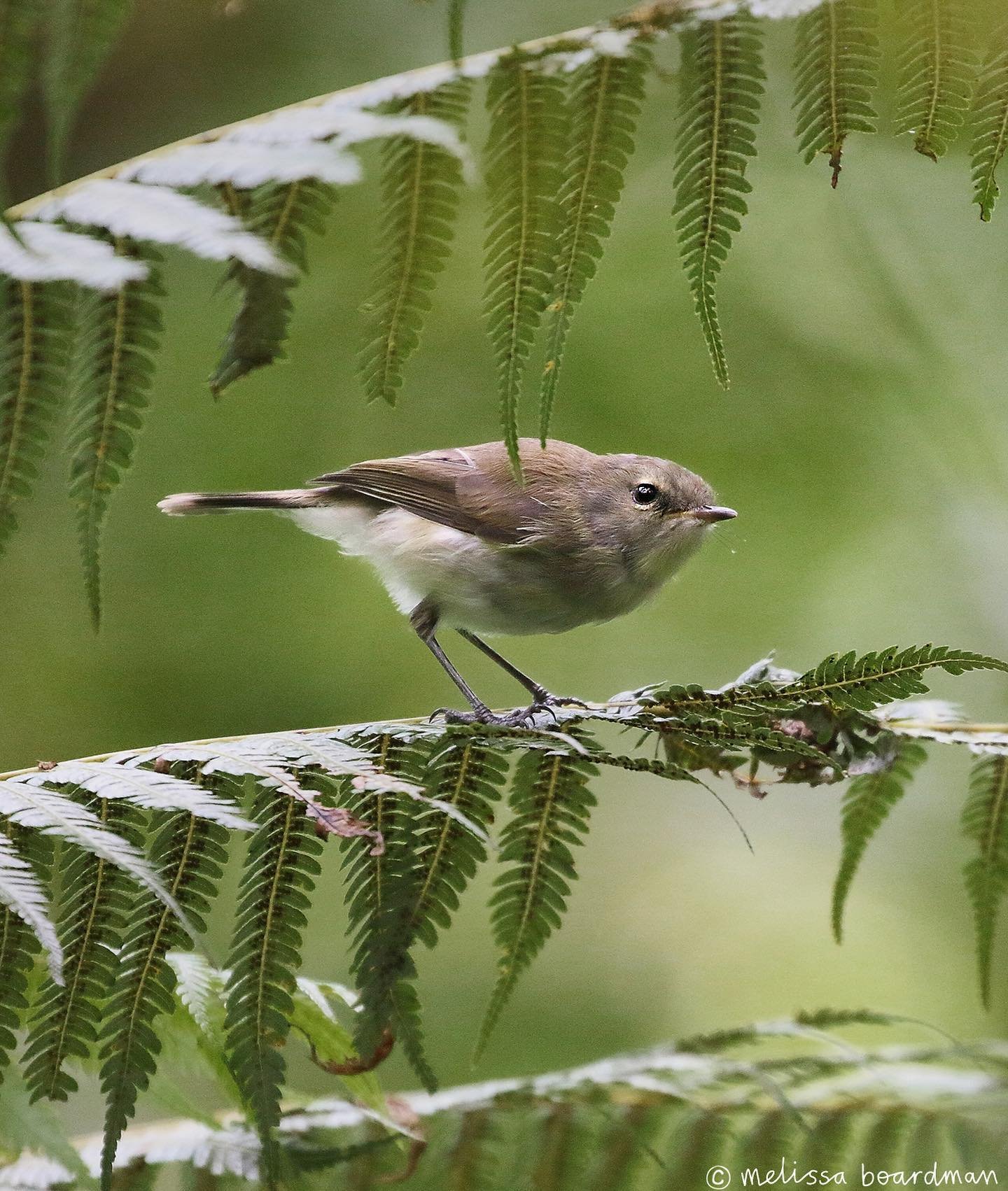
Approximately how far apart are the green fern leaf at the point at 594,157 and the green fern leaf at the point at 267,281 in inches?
15.6

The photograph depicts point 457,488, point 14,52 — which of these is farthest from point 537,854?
point 457,488

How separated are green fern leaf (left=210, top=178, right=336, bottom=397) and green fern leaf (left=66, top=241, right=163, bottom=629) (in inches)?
5.7

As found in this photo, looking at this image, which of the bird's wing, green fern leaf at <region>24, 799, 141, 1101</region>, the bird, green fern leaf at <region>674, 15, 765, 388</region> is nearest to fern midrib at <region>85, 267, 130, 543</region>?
green fern leaf at <region>24, 799, 141, 1101</region>

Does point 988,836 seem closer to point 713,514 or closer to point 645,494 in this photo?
point 713,514

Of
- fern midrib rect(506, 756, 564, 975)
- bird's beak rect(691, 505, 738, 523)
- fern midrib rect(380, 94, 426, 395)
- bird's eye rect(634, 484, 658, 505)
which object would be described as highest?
fern midrib rect(380, 94, 426, 395)

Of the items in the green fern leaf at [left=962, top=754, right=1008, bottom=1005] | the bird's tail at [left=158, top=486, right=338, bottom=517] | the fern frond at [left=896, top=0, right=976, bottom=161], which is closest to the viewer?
the fern frond at [left=896, top=0, right=976, bottom=161]

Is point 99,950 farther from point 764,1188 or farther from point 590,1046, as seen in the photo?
point 590,1046

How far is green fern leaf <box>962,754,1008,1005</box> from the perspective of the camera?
7.09ft

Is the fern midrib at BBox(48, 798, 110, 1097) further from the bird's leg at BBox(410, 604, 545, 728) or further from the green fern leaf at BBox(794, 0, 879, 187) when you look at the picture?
the green fern leaf at BBox(794, 0, 879, 187)

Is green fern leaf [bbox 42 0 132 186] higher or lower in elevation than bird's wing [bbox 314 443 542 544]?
higher

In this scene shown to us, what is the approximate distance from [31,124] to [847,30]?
3995mm

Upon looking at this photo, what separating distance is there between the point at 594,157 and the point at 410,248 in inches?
13.0

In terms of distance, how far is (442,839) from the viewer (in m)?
1.78

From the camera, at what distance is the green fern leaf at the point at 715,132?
1.82 metres
